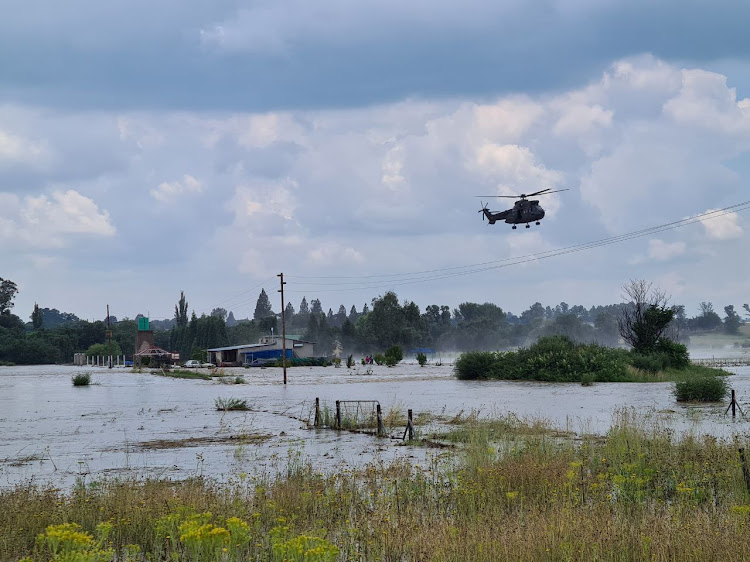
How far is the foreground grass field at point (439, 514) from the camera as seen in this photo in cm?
764

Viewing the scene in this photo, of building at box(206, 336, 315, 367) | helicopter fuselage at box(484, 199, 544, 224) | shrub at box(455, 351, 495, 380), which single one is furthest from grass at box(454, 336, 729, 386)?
building at box(206, 336, 315, 367)

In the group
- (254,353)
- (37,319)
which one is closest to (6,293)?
(37,319)

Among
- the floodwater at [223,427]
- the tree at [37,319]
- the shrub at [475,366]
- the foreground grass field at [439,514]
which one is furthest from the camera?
the tree at [37,319]

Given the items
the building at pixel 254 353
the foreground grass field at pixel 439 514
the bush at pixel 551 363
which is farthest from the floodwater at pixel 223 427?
the building at pixel 254 353

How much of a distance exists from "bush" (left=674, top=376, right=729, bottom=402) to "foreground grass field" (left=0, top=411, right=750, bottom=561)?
769 inches

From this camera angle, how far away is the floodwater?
1712 cm

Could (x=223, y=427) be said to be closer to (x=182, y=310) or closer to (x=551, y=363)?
(x=551, y=363)

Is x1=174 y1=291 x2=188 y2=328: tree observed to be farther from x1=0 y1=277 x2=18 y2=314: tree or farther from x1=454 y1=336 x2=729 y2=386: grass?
x1=454 y1=336 x2=729 y2=386: grass

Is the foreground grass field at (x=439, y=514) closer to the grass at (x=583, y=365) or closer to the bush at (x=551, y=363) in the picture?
the grass at (x=583, y=365)

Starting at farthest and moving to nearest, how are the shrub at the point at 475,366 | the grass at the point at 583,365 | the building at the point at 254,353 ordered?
1. the building at the point at 254,353
2. the shrub at the point at 475,366
3. the grass at the point at 583,365

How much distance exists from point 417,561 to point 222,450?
13263 millimetres

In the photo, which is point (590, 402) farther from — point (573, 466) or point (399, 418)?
point (573, 466)

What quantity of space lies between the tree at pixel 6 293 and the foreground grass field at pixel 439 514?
18793cm

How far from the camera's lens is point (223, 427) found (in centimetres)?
2731
